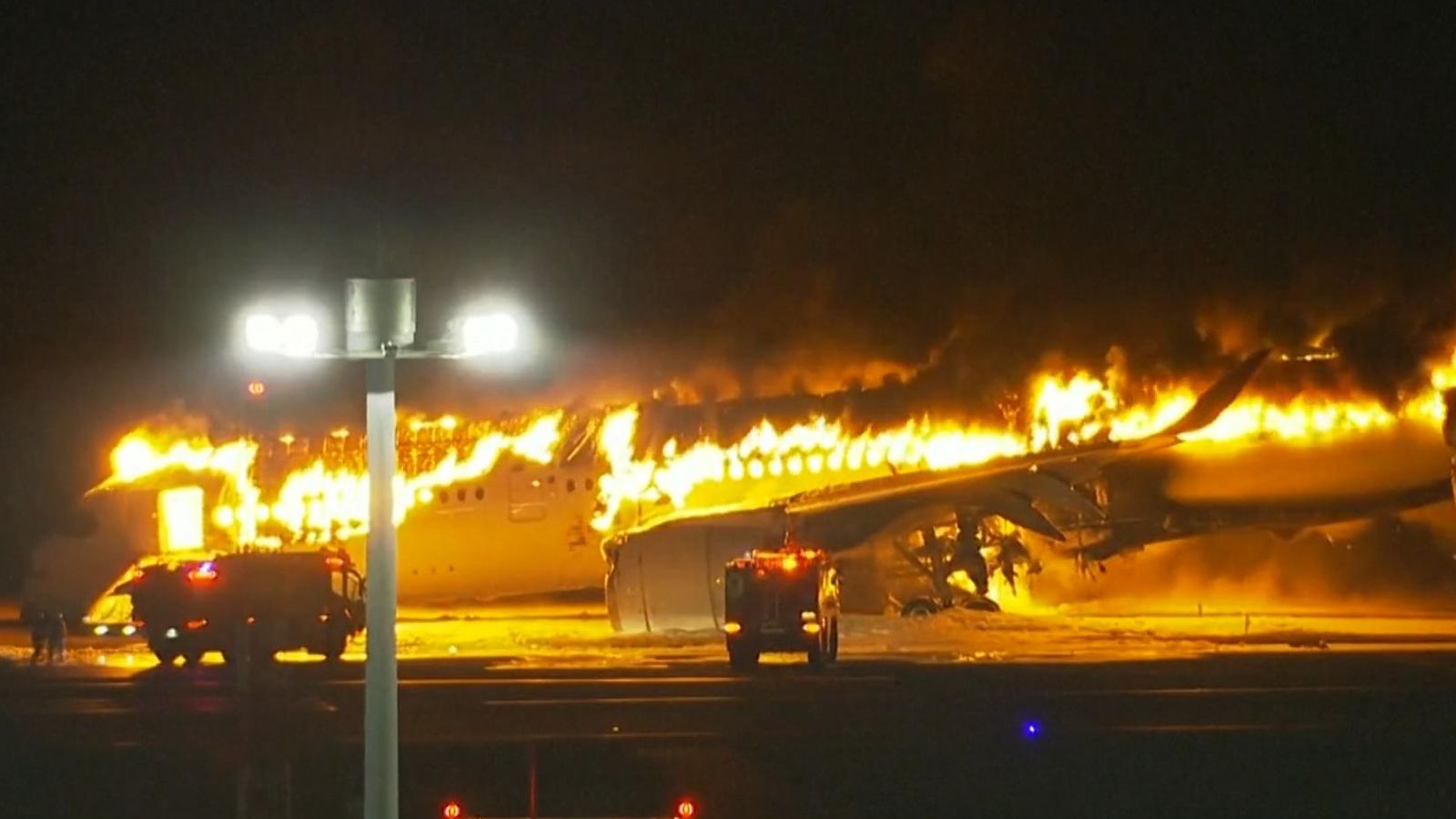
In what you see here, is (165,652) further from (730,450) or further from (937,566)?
(937,566)

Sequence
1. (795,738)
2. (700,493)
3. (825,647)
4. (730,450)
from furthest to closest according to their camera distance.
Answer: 1. (730,450)
2. (700,493)
3. (825,647)
4. (795,738)

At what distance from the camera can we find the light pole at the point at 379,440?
8742 mm

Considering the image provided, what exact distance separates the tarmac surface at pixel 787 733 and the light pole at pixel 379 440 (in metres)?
3.76

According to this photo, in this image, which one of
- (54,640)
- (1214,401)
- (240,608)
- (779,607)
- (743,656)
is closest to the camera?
(779,607)

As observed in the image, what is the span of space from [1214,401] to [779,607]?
11978 millimetres

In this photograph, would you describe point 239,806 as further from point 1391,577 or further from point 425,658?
point 1391,577

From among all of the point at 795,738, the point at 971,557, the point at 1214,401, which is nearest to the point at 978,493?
the point at 971,557

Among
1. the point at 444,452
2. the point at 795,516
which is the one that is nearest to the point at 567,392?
A: the point at 444,452

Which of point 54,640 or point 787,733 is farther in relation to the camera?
point 54,640

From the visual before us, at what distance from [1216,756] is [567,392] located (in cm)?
2299

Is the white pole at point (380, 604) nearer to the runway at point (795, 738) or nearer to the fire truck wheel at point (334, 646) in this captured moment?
the runway at point (795, 738)

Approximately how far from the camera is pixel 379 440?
29.2 feet

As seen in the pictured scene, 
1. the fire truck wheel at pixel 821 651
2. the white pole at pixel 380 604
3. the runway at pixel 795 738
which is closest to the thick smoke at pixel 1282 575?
the runway at pixel 795 738

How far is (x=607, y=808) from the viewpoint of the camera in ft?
41.7
